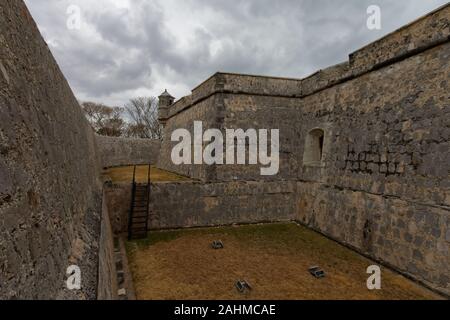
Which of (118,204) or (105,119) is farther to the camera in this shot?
(105,119)

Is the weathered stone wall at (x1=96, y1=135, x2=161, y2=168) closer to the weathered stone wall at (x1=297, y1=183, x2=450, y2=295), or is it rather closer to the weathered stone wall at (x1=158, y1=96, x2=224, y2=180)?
the weathered stone wall at (x1=158, y1=96, x2=224, y2=180)

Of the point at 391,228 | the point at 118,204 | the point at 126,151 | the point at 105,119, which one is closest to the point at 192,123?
the point at 118,204

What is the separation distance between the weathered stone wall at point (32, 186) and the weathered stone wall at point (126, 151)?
21.9 metres

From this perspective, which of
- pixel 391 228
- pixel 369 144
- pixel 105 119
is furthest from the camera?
pixel 105 119

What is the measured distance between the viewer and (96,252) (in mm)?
3531

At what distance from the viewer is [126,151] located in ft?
86.8

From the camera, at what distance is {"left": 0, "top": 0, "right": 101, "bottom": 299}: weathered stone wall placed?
6.03ft

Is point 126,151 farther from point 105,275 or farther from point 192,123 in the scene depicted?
point 105,275

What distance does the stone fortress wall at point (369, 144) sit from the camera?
6.24 m

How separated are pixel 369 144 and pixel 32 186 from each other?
852 centimetres

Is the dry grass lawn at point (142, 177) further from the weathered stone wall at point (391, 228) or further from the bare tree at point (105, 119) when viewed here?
the bare tree at point (105, 119)

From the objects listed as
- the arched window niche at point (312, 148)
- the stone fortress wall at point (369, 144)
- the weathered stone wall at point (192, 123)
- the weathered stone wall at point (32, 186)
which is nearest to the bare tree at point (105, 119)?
the weathered stone wall at point (192, 123)
